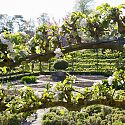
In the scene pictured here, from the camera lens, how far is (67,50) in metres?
3.38

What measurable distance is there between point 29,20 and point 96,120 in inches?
2042

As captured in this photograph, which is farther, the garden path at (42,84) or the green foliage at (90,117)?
the garden path at (42,84)

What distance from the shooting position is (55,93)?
3293 millimetres

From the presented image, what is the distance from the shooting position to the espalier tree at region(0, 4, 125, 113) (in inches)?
124

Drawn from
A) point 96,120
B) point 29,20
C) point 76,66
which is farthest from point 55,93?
point 29,20

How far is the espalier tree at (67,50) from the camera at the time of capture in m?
3.15

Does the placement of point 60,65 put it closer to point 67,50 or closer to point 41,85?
Result: point 41,85

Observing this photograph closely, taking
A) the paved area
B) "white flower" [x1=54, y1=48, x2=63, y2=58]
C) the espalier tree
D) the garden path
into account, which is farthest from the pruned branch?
the paved area

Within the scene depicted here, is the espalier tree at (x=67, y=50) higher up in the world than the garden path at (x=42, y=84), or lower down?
higher up

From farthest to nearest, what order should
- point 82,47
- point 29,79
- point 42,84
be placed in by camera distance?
point 29,79
point 42,84
point 82,47

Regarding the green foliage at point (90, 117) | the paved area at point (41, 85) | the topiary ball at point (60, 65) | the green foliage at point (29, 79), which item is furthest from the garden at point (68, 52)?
the topiary ball at point (60, 65)

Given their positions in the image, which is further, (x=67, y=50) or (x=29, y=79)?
(x=29, y=79)

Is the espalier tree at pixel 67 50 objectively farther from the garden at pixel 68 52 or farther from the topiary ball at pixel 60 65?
the topiary ball at pixel 60 65

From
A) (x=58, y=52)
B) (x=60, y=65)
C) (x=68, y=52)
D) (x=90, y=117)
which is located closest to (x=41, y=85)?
(x=60, y=65)
